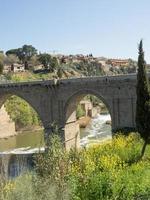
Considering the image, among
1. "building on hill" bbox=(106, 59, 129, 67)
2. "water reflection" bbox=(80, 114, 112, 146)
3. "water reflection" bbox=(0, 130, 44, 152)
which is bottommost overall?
"water reflection" bbox=(0, 130, 44, 152)

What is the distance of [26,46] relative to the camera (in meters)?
117

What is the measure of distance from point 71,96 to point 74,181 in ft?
94.9

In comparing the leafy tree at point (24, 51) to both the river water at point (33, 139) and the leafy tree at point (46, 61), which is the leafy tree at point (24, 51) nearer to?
the leafy tree at point (46, 61)

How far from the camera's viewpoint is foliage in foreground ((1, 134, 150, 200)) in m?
10.2

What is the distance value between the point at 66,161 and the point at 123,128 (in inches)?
1044

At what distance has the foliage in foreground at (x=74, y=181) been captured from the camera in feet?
33.3

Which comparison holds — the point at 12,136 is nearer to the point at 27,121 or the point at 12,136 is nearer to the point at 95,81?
the point at 27,121

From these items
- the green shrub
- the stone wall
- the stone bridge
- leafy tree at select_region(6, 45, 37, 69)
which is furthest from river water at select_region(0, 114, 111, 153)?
leafy tree at select_region(6, 45, 37, 69)

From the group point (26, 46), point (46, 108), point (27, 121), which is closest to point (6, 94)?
point (46, 108)

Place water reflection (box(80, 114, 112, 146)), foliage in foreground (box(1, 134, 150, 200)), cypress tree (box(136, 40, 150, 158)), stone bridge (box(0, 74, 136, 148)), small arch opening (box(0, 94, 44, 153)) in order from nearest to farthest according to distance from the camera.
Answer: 1. foliage in foreground (box(1, 134, 150, 200))
2. cypress tree (box(136, 40, 150, 158))
3. stone bridge (box(0, 74, 136, 148))
4. water reflection (box(80, 114, 112, 146))
5. small arch opening (box(0, 94, 44, 153))

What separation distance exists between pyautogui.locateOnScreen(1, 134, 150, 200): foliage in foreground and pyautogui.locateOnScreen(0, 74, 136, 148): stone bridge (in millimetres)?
15770

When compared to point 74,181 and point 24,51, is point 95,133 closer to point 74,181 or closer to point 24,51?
point 74,181

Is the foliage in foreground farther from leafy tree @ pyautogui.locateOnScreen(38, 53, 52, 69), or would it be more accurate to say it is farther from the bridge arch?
leafy tree @ pyautogui.locateOnScreen(38, 53, 52, 69)

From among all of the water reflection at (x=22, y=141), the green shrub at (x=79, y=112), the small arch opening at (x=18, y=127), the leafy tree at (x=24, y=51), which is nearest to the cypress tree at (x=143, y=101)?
the small arch opening at (x=18, y=127)
